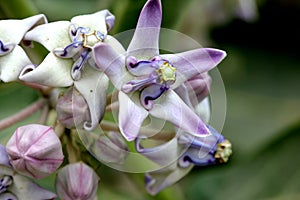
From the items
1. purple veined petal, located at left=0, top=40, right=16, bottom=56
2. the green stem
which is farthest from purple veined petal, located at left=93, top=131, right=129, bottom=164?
the green stem

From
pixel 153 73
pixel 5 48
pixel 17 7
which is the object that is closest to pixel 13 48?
pixel 5 48

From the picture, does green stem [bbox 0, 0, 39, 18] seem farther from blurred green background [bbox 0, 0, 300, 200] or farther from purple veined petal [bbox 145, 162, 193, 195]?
purple veined petal [bbox 145, 162, 193, 195]

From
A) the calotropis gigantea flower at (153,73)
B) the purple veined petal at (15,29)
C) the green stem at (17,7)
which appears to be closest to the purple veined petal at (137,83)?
the calotropis gigantea flower at (153,73)

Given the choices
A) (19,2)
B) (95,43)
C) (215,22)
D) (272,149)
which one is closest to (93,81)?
(95,43)

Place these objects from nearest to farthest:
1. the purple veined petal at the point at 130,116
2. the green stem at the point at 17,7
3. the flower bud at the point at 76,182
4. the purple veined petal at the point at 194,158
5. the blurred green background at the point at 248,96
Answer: the purple veined petal at the point at 130,116 < the flower bud at the point at 76,182 < the purple veined petal at the point at 194,158 < the green stem at the point at 17,7 < the blurred green background at the point at 248,96

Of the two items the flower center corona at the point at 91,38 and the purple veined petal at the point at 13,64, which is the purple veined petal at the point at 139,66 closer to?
the flower center corona at the point at 91,38
